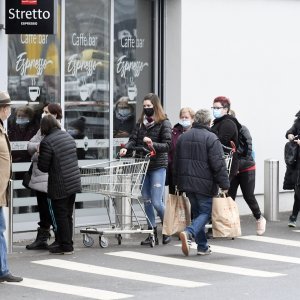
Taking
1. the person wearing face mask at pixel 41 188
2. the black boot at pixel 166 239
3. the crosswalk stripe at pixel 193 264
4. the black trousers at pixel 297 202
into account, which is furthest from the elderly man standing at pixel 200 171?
the black trousers at pixel 297 202

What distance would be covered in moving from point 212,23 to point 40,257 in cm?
583

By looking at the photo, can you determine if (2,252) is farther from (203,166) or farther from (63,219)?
(203,166)

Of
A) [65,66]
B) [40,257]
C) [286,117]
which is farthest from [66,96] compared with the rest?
[286,117]

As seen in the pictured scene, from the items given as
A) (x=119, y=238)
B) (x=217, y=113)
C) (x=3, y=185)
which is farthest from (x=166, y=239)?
(x=3, y=185)

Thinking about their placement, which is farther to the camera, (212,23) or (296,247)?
(212,23)

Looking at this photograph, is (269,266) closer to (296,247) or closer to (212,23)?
(296,247)

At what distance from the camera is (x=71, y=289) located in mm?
11109

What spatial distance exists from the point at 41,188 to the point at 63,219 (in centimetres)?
70

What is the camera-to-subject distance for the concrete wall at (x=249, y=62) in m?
17.4

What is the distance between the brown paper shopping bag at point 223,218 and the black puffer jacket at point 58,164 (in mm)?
→ 1753

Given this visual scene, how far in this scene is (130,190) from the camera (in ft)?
46.1

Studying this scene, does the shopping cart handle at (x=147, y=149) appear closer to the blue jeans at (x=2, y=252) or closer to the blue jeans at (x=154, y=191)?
the blue jeans at (x=154, y=191)

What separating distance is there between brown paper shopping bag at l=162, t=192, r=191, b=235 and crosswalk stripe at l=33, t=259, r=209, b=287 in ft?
4.91

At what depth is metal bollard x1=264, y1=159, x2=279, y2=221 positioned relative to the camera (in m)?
17.6
